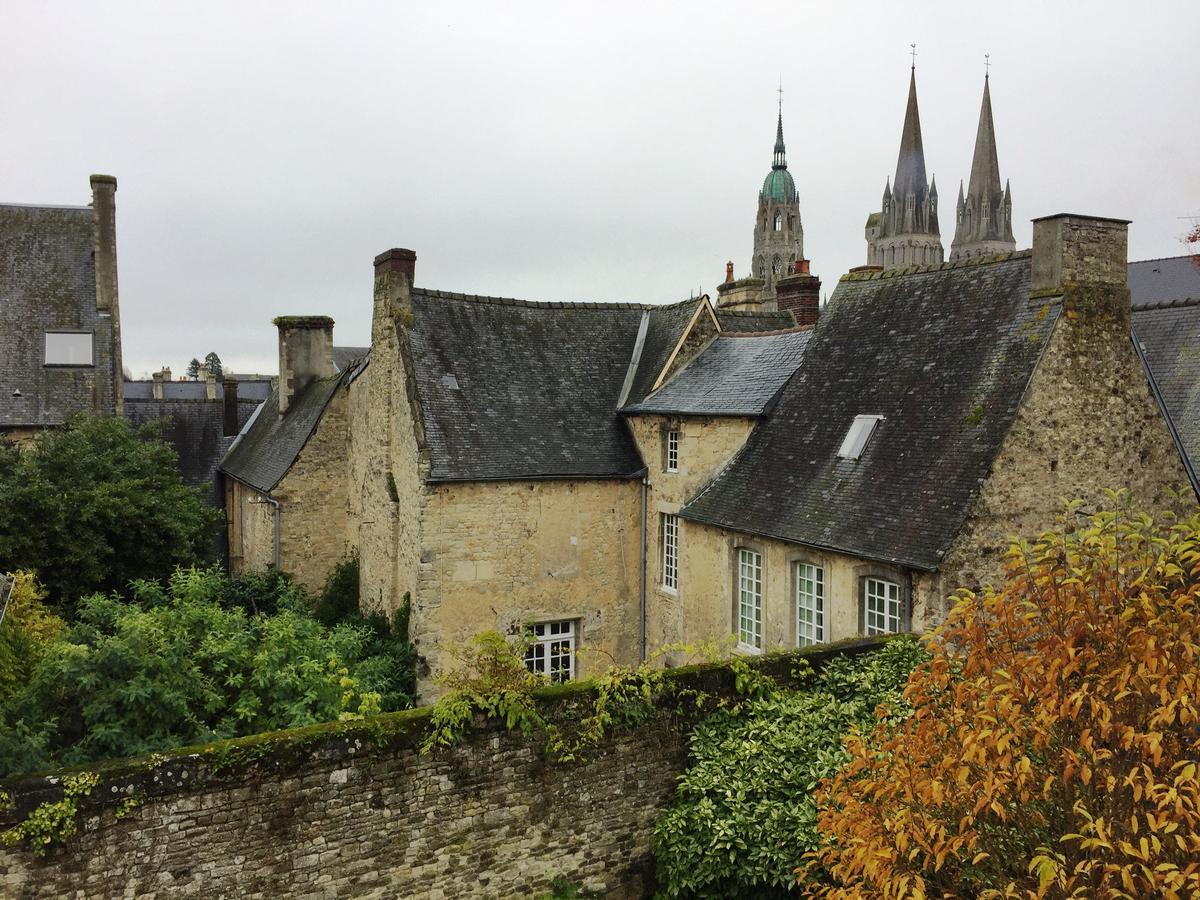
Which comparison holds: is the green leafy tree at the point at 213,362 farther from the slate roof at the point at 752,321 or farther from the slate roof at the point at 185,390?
the slate roof at the point at 752,321

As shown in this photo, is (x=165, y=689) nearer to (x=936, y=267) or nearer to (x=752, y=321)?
(x=936, y=267)

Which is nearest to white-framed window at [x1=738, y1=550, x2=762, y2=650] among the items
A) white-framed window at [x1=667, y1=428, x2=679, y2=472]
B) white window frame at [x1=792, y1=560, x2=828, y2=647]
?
white window frame at [x1=792, y1=560, x2=828, y2=647]

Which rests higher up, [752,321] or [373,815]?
[752,321]

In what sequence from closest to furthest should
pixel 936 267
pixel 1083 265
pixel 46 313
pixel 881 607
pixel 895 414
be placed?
pixel 881 607 → pixel 1083 265 → pixel 895 414 → pixel 936 267 → pixel 46 313

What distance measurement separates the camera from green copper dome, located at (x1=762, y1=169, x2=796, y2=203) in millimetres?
106938

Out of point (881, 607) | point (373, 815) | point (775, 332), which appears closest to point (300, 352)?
point (775, 332)

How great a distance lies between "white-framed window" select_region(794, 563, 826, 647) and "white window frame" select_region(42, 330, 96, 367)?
21307 millimetres

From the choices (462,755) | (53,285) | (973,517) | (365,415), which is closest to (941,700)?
(462,755)

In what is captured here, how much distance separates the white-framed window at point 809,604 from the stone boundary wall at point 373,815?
12.8 ft

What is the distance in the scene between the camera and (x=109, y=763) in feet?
25.8

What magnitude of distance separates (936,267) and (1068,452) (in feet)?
15.9

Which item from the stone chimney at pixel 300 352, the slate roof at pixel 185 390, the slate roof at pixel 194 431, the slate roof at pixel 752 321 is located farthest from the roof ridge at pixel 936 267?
the slate roof at pixel 185 390

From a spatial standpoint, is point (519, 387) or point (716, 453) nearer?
point (716, 453)

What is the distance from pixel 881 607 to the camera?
1317 cm
